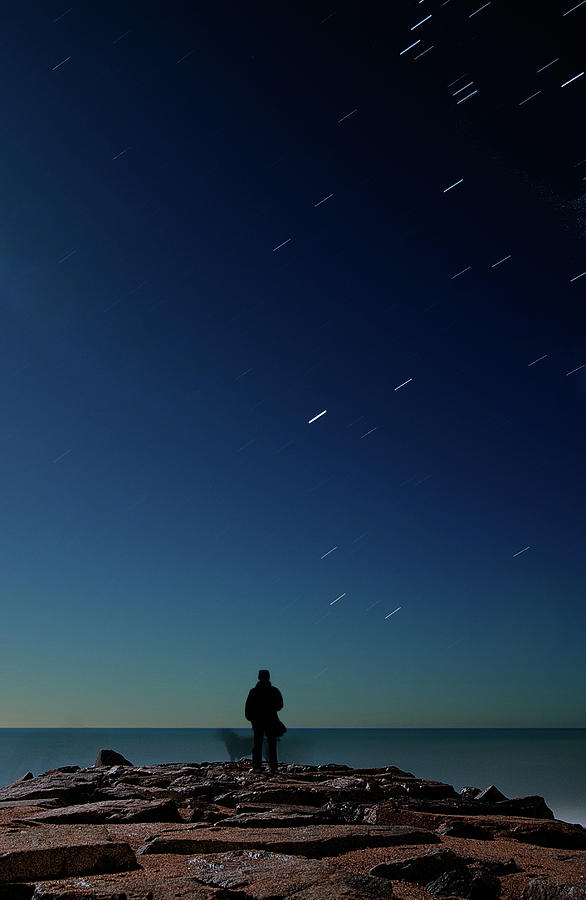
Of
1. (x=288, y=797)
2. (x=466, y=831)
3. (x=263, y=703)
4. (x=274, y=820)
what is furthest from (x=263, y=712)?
(x=466, y=831)

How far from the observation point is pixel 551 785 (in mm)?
34875

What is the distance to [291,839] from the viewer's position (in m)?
4.36

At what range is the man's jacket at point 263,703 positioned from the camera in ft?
38.1

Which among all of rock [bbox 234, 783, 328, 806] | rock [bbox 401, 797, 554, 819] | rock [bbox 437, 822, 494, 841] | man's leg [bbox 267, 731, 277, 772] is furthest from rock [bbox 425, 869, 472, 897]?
man's leg [bbox 267, 731, 277, 772]

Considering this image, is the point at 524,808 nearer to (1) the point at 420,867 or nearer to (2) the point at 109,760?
(1) the point at 420,867

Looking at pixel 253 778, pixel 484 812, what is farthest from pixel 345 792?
pixel 253 778

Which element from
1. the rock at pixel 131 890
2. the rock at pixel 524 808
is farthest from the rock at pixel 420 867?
the rock at pixel 524 808

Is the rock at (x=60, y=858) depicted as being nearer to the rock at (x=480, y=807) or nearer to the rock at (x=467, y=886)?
the rock at (x=467, y=886)

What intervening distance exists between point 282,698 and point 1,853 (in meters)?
8.68

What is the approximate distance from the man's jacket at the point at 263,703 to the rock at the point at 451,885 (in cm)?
856

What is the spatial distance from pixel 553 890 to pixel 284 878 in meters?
1.36

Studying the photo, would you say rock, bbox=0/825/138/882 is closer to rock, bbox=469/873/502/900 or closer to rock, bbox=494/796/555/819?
rock, bbox=469/873/502/900

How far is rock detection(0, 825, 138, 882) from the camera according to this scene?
11.7 feet

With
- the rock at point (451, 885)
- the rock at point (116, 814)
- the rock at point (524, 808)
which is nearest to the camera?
the rock at point (451, 885)
